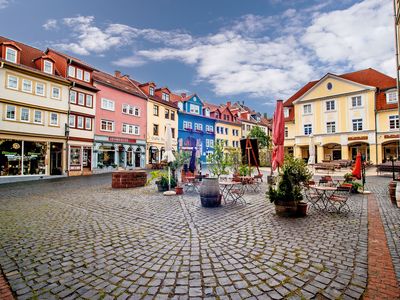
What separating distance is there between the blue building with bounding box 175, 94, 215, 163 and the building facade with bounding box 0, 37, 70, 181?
18798 millimetres

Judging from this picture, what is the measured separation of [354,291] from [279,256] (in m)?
1.14

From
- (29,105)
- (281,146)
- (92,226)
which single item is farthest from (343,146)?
(29,105)

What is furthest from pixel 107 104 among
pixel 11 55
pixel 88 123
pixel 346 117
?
pixel 346 117

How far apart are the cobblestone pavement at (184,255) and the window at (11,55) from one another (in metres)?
18.3

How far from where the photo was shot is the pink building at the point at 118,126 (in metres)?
26.2

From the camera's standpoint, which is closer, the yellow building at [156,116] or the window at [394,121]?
the window at [394,121]

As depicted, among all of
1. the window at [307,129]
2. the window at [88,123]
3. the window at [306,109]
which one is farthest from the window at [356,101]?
the window at [88,123]

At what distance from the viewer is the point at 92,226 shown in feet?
18.2

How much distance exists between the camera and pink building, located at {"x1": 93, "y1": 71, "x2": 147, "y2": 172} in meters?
26.2

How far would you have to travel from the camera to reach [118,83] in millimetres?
30641

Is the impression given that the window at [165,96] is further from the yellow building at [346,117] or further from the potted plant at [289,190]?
the potted plant at [289,190]

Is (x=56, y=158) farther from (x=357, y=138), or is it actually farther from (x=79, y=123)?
(x=357, y=138)

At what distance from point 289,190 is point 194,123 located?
1436 inches

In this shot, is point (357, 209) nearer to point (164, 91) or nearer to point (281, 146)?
point (281, 146)
